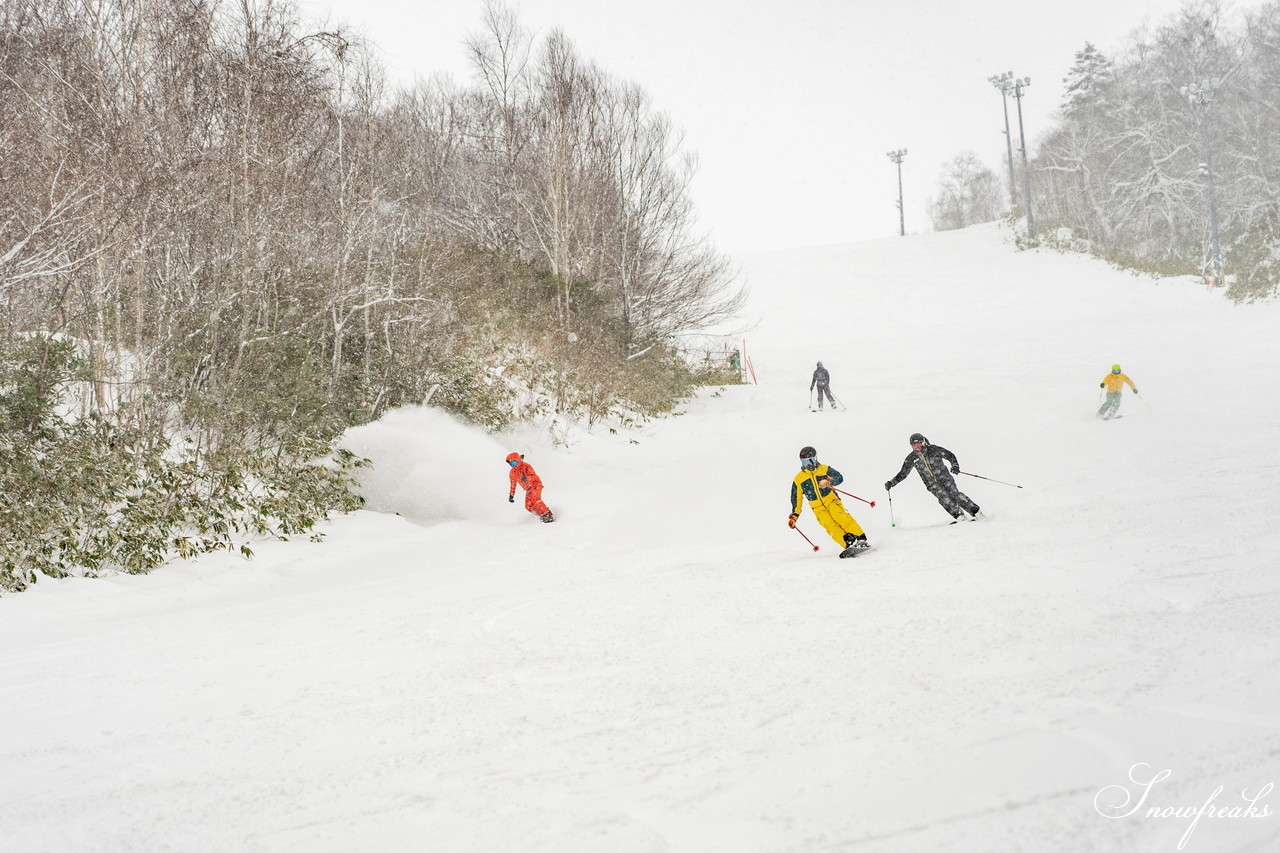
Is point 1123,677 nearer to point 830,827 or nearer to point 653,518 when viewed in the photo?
point 830,827

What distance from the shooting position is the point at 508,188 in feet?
73.4

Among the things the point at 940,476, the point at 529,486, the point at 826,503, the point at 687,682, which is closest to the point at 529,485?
the point at 529,486

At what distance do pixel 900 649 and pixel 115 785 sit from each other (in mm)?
4279

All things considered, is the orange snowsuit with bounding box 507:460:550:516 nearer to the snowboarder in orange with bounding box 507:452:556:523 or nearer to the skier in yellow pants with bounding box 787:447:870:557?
the snowboarder in orange with bounding box 507:452:556:523

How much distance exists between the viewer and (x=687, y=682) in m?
4.57

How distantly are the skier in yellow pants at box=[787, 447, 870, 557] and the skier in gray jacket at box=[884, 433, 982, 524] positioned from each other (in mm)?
1612

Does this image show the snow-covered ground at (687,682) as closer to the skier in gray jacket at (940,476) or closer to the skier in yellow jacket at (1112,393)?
the skier in gray jacket at (940,476)

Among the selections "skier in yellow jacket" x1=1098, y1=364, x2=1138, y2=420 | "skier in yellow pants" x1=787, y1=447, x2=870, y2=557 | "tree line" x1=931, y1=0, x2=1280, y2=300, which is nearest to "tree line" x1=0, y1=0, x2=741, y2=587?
"skier in yellow pants" x1=787, y1=447, x2=870, y2=557

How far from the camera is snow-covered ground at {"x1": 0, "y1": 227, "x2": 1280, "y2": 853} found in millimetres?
3123

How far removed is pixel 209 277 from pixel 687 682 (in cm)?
983

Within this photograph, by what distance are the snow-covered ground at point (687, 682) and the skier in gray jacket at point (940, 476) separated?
1.13ft

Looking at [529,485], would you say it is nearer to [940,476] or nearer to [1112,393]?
[940,476]

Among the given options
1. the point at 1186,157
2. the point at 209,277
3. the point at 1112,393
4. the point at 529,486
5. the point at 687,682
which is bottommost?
the point at 687,682

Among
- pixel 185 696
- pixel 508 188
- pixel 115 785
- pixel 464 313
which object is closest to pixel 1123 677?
pixel 115 785
